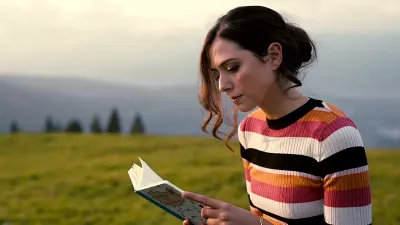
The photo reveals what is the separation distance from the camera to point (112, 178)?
6652 millimetres

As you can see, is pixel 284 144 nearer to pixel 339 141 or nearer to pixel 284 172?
pixel 284 172

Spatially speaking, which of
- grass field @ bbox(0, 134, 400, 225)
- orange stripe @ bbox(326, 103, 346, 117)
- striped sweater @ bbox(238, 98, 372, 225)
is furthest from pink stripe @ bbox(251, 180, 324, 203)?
grass field @ bbox(0, 134, 400, 225)

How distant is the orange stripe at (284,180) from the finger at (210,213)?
23 centimetres

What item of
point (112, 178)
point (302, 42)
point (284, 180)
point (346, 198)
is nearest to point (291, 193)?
point (284, 180)

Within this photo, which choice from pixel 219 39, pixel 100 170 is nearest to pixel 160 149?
pixel 100 170

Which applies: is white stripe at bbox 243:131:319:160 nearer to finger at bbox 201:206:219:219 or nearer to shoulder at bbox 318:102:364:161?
shoulder at bbox 318:102:364:161

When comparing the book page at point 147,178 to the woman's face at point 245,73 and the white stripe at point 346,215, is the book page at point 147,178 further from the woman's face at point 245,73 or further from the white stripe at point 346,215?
the white stripe at point 346,215

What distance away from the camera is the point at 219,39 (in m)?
1.88

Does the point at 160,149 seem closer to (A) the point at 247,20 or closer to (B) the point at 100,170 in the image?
(B) the point at 100,170

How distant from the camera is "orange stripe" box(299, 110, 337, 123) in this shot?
1813mm

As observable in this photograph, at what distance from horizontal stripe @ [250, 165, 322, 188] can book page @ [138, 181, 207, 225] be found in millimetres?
217

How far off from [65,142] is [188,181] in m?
2.96

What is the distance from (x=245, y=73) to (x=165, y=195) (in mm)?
393

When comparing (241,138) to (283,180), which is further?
(241,138)
